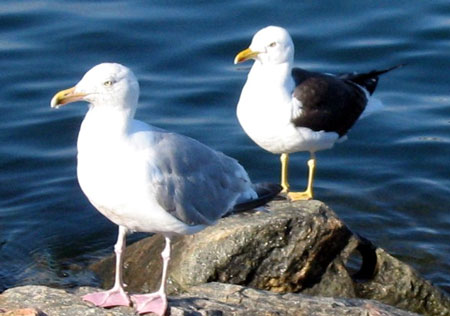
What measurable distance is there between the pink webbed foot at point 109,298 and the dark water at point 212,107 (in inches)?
93.0

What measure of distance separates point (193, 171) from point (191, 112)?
581 cm

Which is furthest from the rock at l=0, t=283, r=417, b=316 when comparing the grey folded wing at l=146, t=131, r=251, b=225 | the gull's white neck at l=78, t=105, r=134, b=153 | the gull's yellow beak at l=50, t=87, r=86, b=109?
the gull's yellow beak at l=50, t=87, r=86, b=109

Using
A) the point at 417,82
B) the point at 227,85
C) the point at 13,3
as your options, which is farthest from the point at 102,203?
the point at 13,3

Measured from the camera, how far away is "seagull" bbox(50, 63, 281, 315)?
614 centimetres

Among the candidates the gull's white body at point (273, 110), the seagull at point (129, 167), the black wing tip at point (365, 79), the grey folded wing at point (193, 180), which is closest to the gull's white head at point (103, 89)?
the seagull at point (129, 167)

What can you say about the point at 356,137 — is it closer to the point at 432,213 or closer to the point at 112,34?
the point at 432,213

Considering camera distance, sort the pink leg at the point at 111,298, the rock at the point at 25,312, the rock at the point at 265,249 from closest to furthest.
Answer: the rock at the point at 25,312, the pink leg at the point at 111,298, the rock at the point at 265,249

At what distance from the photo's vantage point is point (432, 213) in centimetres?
1056

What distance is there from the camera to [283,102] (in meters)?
9.29

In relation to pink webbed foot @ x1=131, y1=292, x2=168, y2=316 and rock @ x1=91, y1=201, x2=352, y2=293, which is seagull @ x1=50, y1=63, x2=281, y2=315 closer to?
pink webbed foot @ x1=131, y1=292, x2=168, y2=316

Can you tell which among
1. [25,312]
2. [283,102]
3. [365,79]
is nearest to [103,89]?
[25,312]

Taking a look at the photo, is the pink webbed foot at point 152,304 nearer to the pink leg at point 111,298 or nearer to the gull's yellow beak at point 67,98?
the pink leg at point 111,298

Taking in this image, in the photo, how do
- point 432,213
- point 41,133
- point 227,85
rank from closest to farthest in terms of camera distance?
point 432,213 < point 41,133 < point 227,85

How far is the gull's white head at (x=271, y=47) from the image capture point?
30.7 feet
